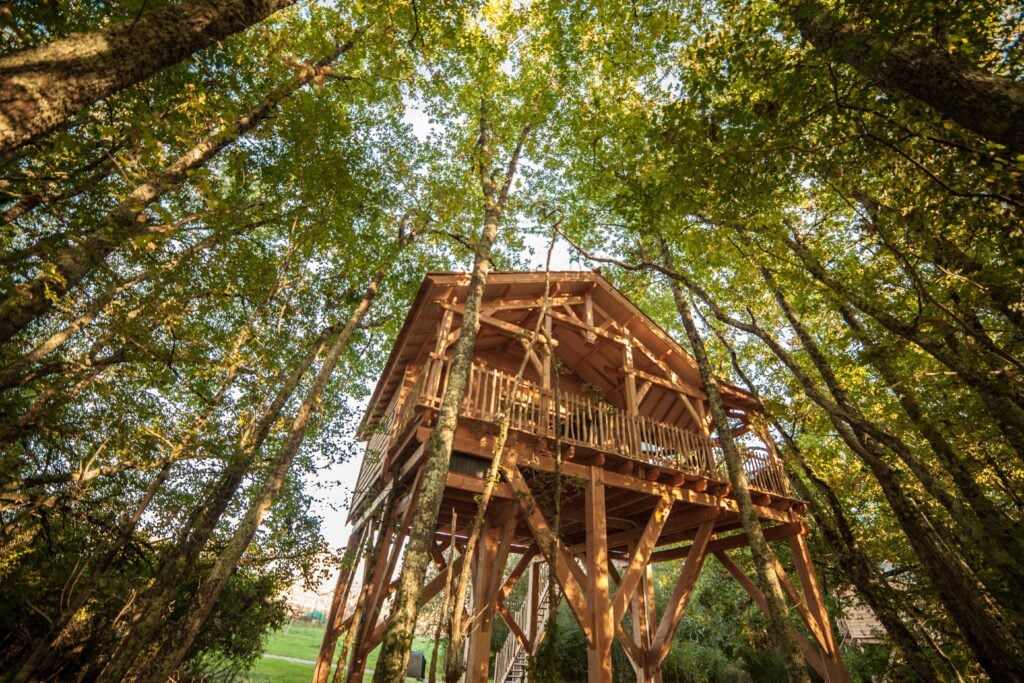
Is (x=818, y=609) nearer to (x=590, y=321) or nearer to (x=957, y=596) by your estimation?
(x=957, y=596)

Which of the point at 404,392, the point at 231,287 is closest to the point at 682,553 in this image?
the point at 404,392

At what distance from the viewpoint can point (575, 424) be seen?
7879 millimetres

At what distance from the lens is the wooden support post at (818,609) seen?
7445 millimetres

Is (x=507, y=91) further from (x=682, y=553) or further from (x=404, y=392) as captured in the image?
(x=682, y=553)

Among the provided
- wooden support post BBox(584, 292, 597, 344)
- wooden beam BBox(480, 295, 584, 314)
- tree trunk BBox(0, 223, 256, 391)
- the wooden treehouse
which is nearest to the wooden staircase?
Result: the wooden treehouse

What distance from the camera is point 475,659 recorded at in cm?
722

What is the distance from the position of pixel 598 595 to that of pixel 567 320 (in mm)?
5542

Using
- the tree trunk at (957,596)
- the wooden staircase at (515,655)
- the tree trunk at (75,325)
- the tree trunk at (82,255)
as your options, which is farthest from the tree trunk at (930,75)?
the wooden staircase at (515,655)

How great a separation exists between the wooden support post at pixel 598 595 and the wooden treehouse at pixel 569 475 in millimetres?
20

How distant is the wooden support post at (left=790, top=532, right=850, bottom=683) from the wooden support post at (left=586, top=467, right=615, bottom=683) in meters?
4.49

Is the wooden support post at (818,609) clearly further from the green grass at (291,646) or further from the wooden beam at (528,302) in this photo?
the green grass at (291,646)

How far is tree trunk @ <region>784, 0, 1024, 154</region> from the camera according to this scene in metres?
3.16

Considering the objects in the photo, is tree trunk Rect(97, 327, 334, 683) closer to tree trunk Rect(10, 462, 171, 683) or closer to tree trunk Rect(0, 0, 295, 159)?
tree trunk Rect(10, 462, 171, 683)

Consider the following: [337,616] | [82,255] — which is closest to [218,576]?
[337,616]
